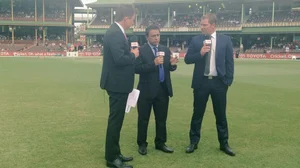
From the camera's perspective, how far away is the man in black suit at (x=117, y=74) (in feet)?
15.2

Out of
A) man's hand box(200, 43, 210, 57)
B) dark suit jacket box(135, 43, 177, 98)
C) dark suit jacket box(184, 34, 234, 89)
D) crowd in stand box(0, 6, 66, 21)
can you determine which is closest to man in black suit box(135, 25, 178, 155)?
dark suit jacket box(135, 43, 177, 98)

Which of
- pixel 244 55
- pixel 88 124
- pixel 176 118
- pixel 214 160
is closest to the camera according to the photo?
pixel 214 160

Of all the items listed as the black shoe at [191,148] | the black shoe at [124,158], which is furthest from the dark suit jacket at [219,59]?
the black shoe at [124,158]

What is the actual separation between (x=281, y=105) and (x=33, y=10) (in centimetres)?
6134

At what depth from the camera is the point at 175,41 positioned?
62125 mm

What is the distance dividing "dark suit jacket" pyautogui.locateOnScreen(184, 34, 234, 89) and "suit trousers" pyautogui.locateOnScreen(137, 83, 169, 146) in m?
0.62

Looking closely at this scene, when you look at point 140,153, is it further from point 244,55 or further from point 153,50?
point 244,55

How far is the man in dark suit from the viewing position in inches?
217

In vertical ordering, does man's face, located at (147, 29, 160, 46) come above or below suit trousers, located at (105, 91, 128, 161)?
above

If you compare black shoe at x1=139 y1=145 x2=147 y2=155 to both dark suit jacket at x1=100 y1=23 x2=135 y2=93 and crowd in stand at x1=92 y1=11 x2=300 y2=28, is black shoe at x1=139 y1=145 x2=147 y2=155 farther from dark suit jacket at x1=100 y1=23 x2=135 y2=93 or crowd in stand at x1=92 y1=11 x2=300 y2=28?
crowd in stand at x1=92 y1=11 x2=300 y2=28

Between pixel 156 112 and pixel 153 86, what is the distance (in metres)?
0.49

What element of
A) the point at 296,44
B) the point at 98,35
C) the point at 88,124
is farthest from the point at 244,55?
the point at 88,124

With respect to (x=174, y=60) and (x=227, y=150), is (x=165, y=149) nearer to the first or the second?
(x=227, y=150)

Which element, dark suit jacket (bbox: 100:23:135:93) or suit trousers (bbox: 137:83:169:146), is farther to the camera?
suit trousers (bbox: 137:83:169:146)
